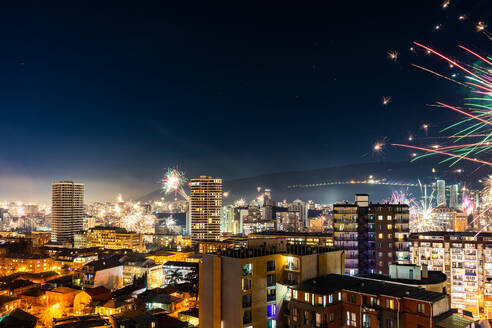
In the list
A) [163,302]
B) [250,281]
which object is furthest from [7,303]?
[250,281]

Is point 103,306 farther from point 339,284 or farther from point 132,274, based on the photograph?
point 339,284

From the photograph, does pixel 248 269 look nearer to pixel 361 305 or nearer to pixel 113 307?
pixel 361 305

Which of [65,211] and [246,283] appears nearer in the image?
[246,283]

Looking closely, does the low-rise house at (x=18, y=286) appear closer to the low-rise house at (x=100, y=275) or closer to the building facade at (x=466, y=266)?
the low-rise house at (x=100, y=275)

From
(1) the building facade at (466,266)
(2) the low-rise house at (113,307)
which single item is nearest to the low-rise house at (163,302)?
(2) the low-rise house at (113,307)

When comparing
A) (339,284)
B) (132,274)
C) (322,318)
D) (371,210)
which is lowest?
(132,274)

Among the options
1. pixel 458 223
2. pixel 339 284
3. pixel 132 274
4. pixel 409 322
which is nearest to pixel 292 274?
pixel 339 284
